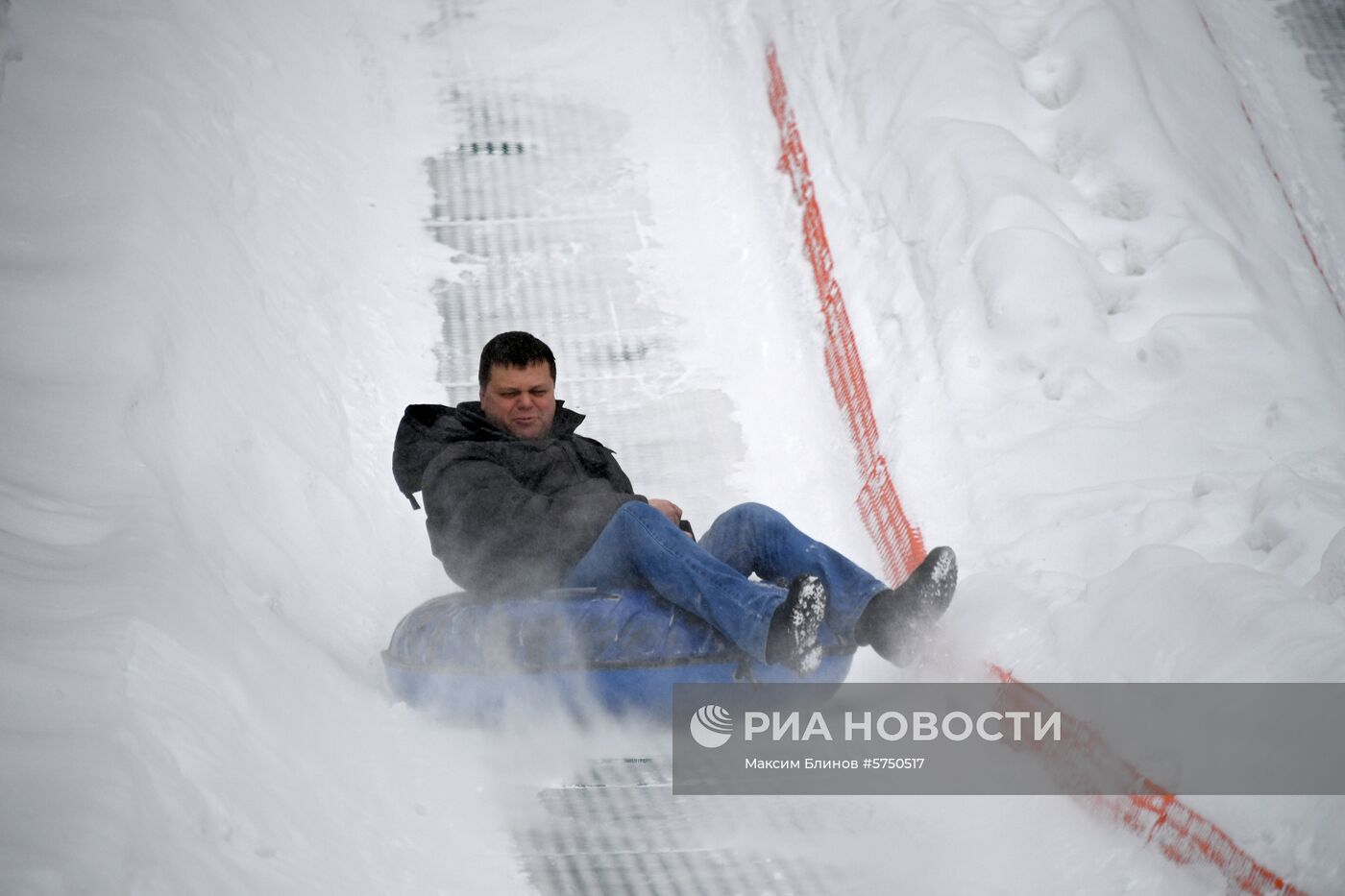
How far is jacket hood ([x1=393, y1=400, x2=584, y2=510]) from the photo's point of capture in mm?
3012

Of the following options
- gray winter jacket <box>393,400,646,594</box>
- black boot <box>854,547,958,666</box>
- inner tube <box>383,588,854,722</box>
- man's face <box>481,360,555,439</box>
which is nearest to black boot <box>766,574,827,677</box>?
black boot <box>854,547,958,666</box>

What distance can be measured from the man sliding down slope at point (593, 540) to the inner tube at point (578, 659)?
0.07 m

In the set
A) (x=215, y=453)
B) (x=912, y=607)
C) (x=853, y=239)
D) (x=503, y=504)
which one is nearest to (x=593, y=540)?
(x=503, y=504)

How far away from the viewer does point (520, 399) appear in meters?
3.07

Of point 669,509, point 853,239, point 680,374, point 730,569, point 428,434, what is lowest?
point 730,569

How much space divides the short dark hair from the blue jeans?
19.3 inches

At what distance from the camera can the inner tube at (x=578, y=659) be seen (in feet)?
8.93

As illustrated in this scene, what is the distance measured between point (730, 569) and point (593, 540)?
0.38 m

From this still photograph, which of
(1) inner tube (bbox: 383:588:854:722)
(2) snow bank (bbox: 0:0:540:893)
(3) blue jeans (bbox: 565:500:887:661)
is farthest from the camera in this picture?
(1) inner tube (bbox: 383:588:854:722)

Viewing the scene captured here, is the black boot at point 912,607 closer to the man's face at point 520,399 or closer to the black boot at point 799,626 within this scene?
the black boot at point 799,626

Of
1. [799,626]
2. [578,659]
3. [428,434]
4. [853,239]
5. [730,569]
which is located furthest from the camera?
[853,239]

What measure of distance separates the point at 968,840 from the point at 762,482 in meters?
1.73

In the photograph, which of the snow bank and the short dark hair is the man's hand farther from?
the snow bank

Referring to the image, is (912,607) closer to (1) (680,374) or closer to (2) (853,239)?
(1) (680,374)
